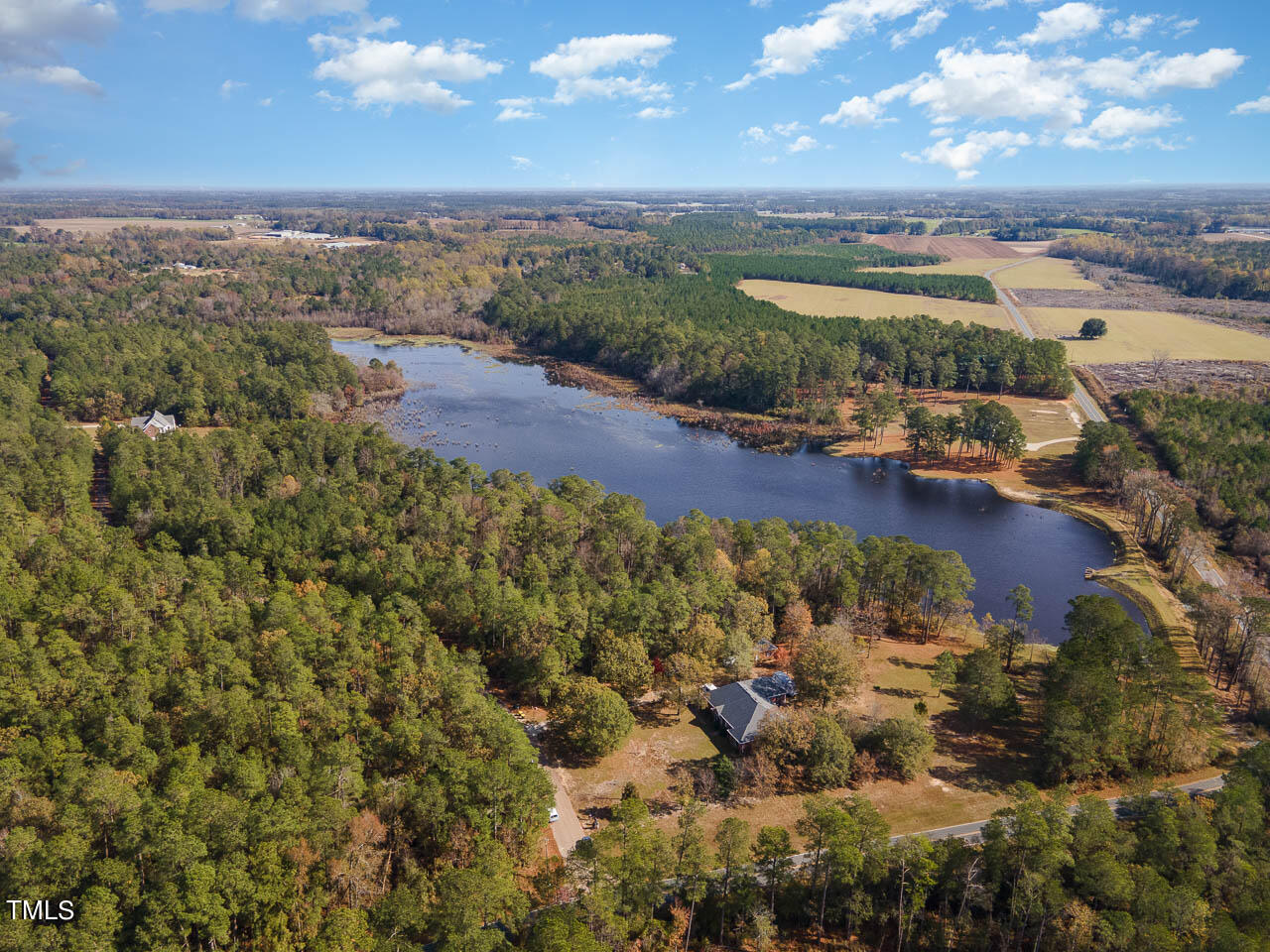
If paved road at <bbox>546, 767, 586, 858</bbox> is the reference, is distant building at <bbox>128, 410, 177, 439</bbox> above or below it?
above

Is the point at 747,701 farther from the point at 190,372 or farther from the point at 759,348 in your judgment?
the point at 190,372

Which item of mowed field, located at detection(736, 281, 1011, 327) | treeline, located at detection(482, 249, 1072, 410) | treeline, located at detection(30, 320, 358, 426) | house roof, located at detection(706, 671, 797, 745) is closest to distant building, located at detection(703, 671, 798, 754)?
house roof, located at detection(706, 671, 797, 745)

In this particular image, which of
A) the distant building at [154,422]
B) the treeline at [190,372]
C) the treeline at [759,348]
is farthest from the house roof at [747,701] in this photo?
the treeline at [190,372]

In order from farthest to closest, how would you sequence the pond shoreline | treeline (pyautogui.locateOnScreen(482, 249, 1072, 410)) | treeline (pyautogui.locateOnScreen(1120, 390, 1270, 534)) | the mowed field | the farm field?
the mowed field → the farm field → treeline (pyautogui.locateOnScreen(482, 249, 1072, 410)) → treeline (pyautogui.locateOnScreen(1120, 390, 1270, 534)) → the pond shoreline

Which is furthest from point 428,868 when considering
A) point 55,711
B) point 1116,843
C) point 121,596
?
point 1116,843

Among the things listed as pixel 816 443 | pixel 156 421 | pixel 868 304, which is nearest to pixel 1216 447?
pixel 816 443

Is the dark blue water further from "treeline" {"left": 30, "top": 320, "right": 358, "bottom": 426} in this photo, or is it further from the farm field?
the farm field

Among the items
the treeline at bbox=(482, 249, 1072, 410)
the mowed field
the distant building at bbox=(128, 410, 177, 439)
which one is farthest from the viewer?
the mowed field
